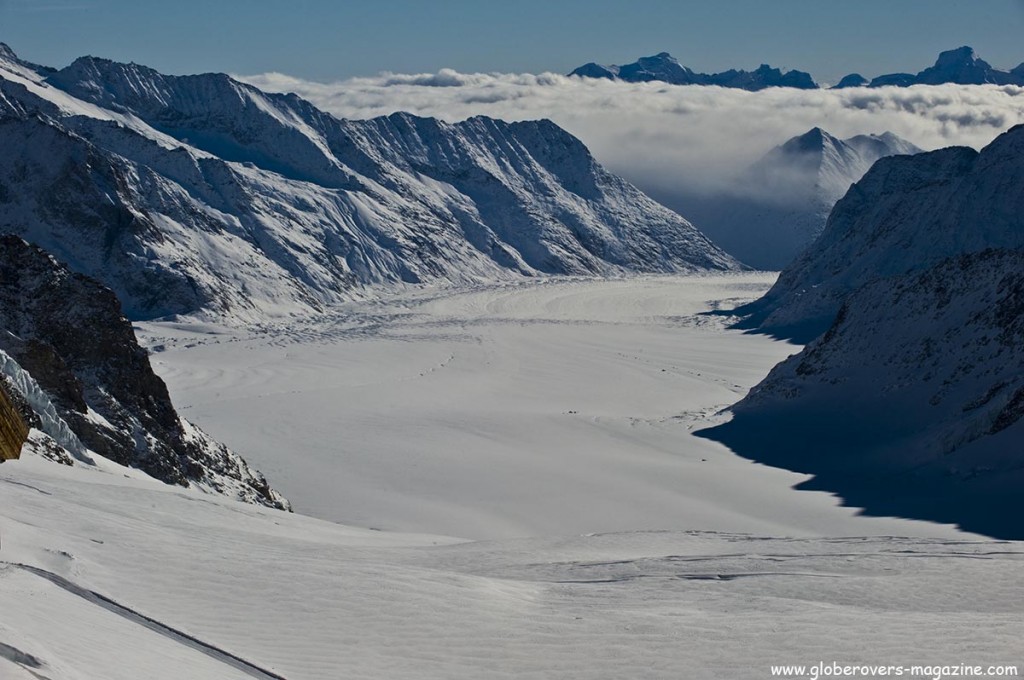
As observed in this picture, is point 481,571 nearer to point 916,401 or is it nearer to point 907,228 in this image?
point 916,401

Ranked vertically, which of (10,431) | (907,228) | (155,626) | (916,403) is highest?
(907,228)

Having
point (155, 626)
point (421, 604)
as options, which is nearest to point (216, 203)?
point (421, 604)

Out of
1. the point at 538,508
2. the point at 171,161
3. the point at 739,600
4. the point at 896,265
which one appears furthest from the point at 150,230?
the point at 739,600

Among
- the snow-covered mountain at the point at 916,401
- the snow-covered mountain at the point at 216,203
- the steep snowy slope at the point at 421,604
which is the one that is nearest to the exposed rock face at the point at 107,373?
the steep snowy slope at the point at 421,604

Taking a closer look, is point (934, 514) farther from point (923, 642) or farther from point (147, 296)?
point (147, 296)

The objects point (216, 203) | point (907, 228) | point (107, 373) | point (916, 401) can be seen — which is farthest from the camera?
point (216, 203)

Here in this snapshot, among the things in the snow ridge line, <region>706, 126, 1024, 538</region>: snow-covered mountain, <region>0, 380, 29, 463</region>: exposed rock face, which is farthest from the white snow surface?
<region>706, 126, 1024, 538</region>: snow-covered mountain
